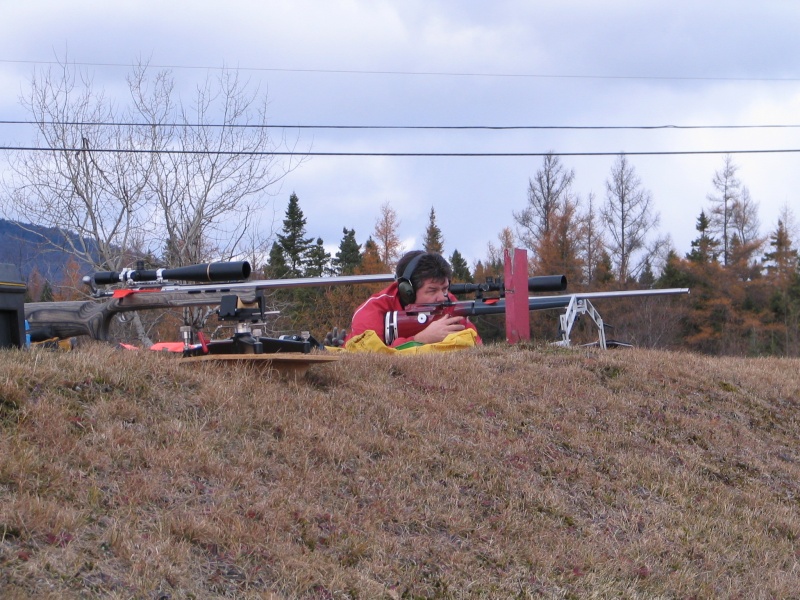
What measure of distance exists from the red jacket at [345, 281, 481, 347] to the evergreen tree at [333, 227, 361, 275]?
112 feet

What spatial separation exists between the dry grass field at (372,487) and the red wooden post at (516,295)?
180cm

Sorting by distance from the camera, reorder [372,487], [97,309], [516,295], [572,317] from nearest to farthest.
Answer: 1. [372,487]
2. [97,309]
3. [516,295]
4. [572,317]

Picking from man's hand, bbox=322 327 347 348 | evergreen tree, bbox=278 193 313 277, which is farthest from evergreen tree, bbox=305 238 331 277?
man's hand, bbox=322 327 347 348

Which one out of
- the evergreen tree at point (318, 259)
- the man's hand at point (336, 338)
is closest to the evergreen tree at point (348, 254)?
the evergreen tree at point (318, 259)

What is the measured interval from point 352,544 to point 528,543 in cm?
119

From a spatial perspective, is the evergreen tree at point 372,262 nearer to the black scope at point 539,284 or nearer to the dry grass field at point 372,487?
the black scope at point 539,284

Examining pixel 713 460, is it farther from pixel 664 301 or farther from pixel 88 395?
pixel 664 301

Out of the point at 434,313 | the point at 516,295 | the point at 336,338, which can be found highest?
the point at 516,295

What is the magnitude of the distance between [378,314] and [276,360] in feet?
11.2

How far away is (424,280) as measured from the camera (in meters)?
10.2

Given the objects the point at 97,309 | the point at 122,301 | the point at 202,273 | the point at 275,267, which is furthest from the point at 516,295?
the point at 275,267

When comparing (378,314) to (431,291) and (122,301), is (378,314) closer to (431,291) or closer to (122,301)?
(431,291)

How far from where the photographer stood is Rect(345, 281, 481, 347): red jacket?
401 inches

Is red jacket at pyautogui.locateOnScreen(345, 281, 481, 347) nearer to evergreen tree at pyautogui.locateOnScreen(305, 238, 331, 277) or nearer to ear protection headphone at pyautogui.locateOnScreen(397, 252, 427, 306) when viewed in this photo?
ear protection headphone at pyautogui.locateOnScreen(397, 252, 427, 306)
